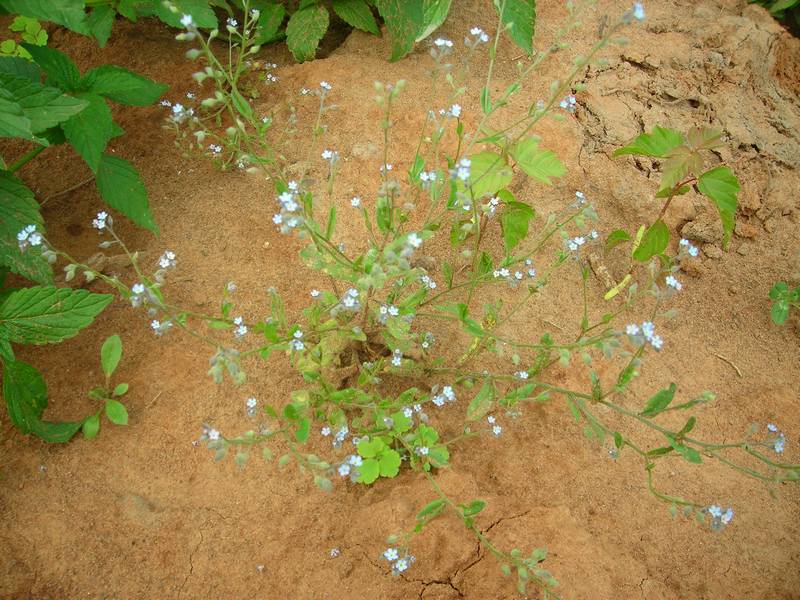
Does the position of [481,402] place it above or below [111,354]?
above

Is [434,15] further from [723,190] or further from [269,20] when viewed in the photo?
[723,190]

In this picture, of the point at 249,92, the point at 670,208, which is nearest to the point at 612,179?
the point at 670,208

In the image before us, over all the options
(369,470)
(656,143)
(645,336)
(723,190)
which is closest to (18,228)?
(369,470)

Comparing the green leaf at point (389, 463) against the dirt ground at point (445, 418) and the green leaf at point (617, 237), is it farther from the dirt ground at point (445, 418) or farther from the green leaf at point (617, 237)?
the green leaf at point (617, 237)

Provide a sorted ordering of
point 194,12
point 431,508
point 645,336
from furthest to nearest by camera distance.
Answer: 1. point 194,12
2. point 431,508
3. point 645,336

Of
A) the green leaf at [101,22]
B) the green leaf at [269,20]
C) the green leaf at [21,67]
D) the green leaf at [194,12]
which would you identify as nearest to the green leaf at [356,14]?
the green leaf at [269,20]

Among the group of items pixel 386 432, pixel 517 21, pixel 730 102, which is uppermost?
pixel 517 21

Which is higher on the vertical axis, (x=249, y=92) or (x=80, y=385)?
(x=249, y=92)

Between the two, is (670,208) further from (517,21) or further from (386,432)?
(386,432)
